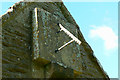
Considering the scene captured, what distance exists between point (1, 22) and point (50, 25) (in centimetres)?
82

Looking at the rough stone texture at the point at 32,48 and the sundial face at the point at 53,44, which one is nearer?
the rough stone texture at the point at 32,48

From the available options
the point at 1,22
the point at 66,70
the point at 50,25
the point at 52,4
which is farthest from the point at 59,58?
the point at 52,4

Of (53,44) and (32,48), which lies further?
(53,44)

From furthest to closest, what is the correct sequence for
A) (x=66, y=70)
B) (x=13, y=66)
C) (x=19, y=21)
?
(x=19, y=21) → (x=66, y=70) → (x=13, y=66)

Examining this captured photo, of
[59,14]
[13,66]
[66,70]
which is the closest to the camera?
[13,66]

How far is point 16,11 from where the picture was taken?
418cm

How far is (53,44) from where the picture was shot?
13.2 feet

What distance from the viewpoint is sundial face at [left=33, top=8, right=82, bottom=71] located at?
3.81 m

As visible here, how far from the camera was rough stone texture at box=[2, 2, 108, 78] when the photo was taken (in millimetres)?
3664

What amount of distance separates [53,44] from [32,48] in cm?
35

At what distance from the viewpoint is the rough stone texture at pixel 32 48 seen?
3.66 m

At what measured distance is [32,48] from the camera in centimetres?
387

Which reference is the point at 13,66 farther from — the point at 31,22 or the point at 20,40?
the point at 31,22

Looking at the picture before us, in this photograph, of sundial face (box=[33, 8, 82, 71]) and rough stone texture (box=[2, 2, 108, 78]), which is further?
sundial face (box=[33, 8, 82, 71])
